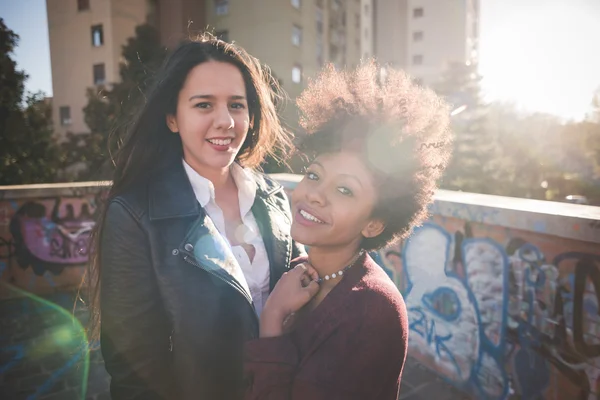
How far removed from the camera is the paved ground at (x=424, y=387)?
371cm

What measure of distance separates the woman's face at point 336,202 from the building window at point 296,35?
23819 millimetres

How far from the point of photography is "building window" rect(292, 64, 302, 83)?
23737 millimetres

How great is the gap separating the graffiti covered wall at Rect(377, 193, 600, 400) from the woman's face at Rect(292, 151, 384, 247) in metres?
1.95

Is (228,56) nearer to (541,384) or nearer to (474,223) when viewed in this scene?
(474,223)

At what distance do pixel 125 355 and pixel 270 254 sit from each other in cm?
77

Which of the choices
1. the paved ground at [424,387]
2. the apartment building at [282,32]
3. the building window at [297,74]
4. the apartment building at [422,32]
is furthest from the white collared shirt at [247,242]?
the apartment building at [422,32]

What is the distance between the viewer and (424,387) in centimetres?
387

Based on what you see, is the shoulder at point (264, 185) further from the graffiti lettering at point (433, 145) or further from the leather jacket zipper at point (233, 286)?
the graffiti lettering at point (433, 145)

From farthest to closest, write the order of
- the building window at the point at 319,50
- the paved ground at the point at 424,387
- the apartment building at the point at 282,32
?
the building window at the point at 319,50
the apartment building at the point at 282,32
the paved ground at the point at 424,387

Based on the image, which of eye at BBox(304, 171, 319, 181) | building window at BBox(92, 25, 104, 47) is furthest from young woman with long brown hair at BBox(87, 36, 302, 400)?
building window at BBox(92, 25, 104, 47)

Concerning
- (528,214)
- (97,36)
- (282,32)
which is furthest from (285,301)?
(97,36)

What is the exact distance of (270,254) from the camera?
1.95 metres

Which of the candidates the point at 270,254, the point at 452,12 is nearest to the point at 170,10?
the point at 270,254

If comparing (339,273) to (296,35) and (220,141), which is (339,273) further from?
(296,35)
